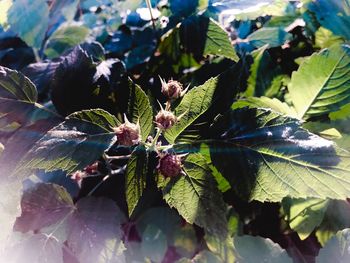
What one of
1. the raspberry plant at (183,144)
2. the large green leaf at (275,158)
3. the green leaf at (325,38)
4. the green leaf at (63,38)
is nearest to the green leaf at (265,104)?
the raspberry plant at (183,144)

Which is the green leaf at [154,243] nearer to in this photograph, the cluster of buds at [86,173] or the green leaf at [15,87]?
the cluster of buds at [86,173]

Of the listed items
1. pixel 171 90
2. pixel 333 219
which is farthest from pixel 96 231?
pixel 333 219

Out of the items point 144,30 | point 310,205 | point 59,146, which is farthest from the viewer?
point 144,30

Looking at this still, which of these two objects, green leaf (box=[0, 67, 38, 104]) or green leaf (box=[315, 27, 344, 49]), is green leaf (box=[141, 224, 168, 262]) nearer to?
green leaf (box=[0, 67, 38, 104])

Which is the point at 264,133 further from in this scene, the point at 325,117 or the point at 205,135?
the point at 325,117

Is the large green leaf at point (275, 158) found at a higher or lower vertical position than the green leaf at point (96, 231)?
higher

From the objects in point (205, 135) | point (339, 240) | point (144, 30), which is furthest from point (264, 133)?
point (144, 30)

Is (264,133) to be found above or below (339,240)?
above
